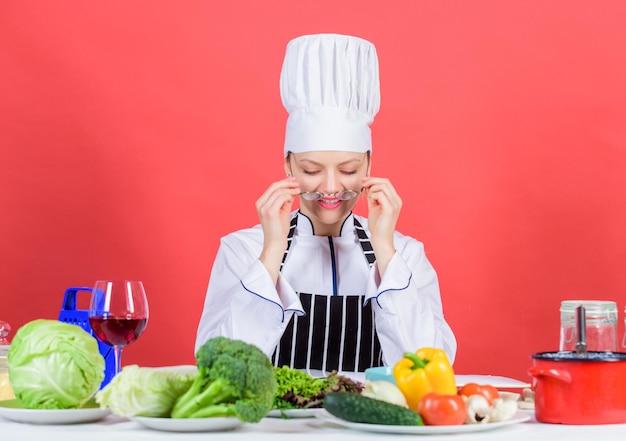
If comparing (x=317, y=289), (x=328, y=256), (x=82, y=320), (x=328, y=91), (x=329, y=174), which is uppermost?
(x=328, y=91)

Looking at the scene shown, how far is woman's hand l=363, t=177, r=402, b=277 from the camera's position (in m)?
2.87

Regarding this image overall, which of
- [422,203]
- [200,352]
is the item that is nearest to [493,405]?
[200,352]

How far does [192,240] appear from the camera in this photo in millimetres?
3922

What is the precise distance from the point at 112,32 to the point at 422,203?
144 cm

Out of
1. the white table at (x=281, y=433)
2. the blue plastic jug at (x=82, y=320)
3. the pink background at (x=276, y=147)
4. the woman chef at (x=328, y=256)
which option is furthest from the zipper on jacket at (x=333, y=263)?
the white table at (x=281, y=433)

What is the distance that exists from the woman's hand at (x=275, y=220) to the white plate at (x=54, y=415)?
1200 mm

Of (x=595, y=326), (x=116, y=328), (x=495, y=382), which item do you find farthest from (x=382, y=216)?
(x=116, y=328)

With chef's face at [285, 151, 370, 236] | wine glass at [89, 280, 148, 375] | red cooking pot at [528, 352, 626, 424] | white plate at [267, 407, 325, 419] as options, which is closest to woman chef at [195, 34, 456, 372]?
chef's face at [285, 151, 370, 236]

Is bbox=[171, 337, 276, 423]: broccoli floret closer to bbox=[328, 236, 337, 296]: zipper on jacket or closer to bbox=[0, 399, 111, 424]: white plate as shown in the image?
bbox=[0, 399, 111, 424]: white plate

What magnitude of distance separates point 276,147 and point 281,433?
2510mm

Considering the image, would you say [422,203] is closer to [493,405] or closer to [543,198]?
[543,198]

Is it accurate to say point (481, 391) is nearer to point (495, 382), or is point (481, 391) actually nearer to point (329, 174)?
point (495, 382)

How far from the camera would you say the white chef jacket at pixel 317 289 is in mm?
2781

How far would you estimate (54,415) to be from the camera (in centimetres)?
160
